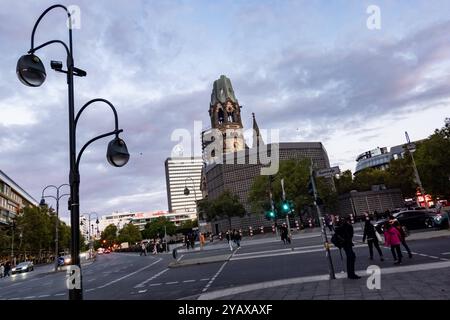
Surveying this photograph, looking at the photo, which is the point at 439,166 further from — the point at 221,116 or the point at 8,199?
the point at 8,199

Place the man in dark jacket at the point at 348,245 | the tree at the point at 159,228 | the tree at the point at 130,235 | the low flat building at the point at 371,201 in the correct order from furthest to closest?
the tree at the point at 130,235
the tree at the point at 159,228
the low flat building at the point at 371,201
the man in dark jacket at the point at 348,245

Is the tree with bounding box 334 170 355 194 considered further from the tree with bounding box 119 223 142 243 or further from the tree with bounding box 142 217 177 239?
the tree with bounding box 119 223 142 243

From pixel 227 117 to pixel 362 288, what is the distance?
98.9 metres

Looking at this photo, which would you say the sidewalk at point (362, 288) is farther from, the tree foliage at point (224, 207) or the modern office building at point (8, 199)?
the modern office building at point (8, 199)

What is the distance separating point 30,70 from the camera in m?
6.80

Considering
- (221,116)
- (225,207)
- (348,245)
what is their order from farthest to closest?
1. (221,116)
2. (225,207)
3. (348,245)

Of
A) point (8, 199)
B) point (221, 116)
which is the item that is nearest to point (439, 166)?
point (221, 116)

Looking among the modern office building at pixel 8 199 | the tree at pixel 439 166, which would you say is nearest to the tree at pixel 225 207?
the modern office building at pixel 8 199

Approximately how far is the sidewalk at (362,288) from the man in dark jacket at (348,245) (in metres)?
0.27

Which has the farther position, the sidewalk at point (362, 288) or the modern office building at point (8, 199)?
the modern office building at point (8, 199)

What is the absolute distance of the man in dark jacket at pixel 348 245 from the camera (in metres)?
10.8
